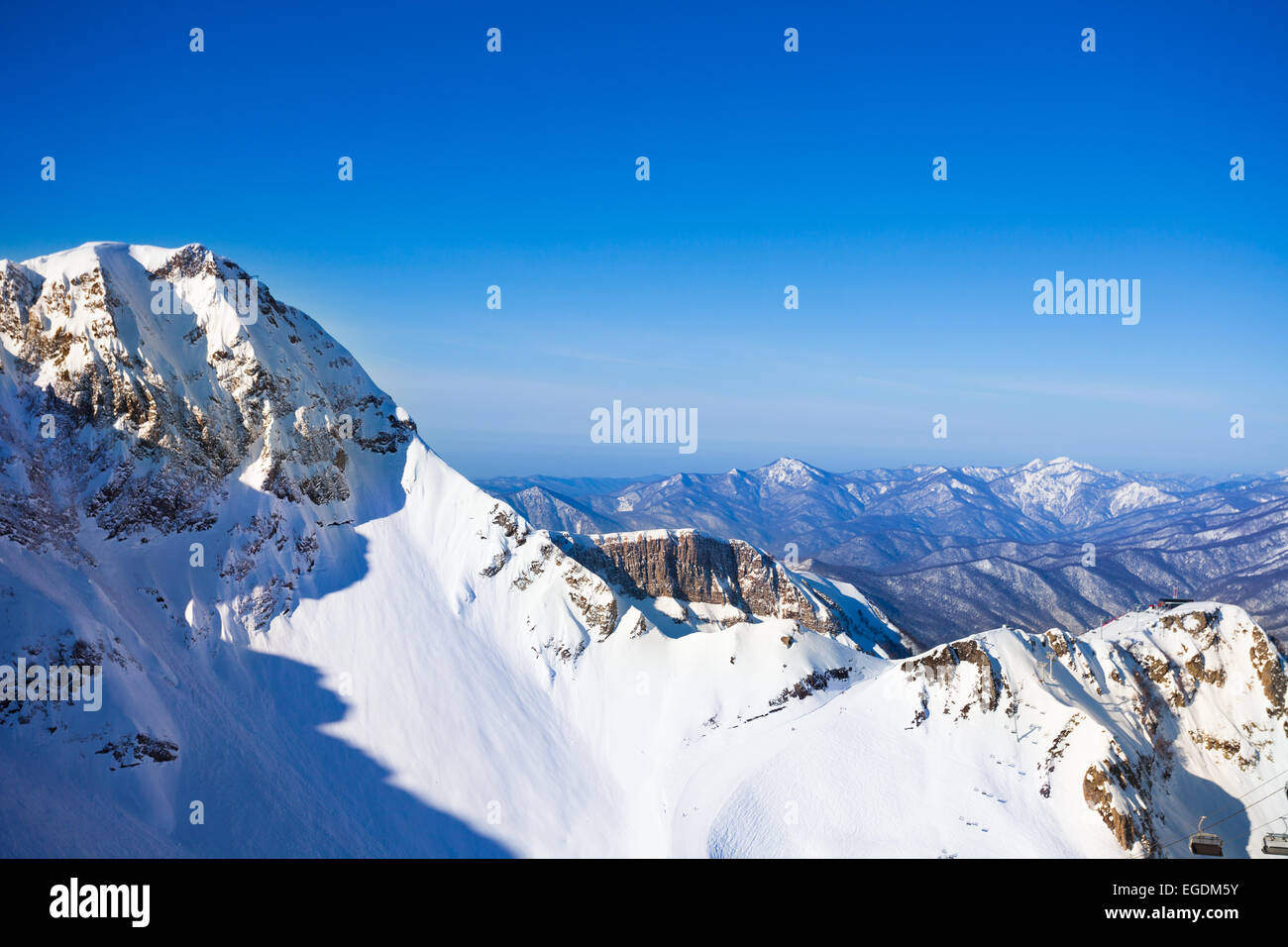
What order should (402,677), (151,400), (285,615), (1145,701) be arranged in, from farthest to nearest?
(1145,701) < (151,400) < (285,615) < (402,677)

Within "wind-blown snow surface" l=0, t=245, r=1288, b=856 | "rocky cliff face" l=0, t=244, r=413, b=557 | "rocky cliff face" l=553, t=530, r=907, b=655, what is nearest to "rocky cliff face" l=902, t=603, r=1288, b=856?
"wind-blown snow surface" l=0, t=245, r=1288, b=856

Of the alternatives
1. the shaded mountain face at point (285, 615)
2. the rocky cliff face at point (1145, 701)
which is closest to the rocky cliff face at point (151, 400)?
the shaded mountain face at point (285, 615)

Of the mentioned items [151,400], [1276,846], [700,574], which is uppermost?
[151,400]

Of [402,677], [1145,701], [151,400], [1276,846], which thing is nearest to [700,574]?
[402,677]

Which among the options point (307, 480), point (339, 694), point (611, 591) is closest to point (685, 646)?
point (611, 591)

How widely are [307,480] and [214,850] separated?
46.9 meters

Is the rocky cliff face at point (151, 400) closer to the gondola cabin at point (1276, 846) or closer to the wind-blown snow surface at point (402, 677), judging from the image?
the wind-blown snow surface at point (402, 677)

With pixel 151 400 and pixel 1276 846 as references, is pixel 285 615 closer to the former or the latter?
pixel 151 400

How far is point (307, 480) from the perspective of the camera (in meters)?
86.2

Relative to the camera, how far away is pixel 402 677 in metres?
73.6

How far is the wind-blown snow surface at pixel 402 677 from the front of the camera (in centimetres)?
5619

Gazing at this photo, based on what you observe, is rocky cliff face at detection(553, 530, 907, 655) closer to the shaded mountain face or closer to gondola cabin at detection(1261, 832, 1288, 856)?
the shaded mountain face

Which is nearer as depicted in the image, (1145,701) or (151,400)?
(151,400)

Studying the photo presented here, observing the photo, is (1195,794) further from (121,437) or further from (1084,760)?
(121,437)
